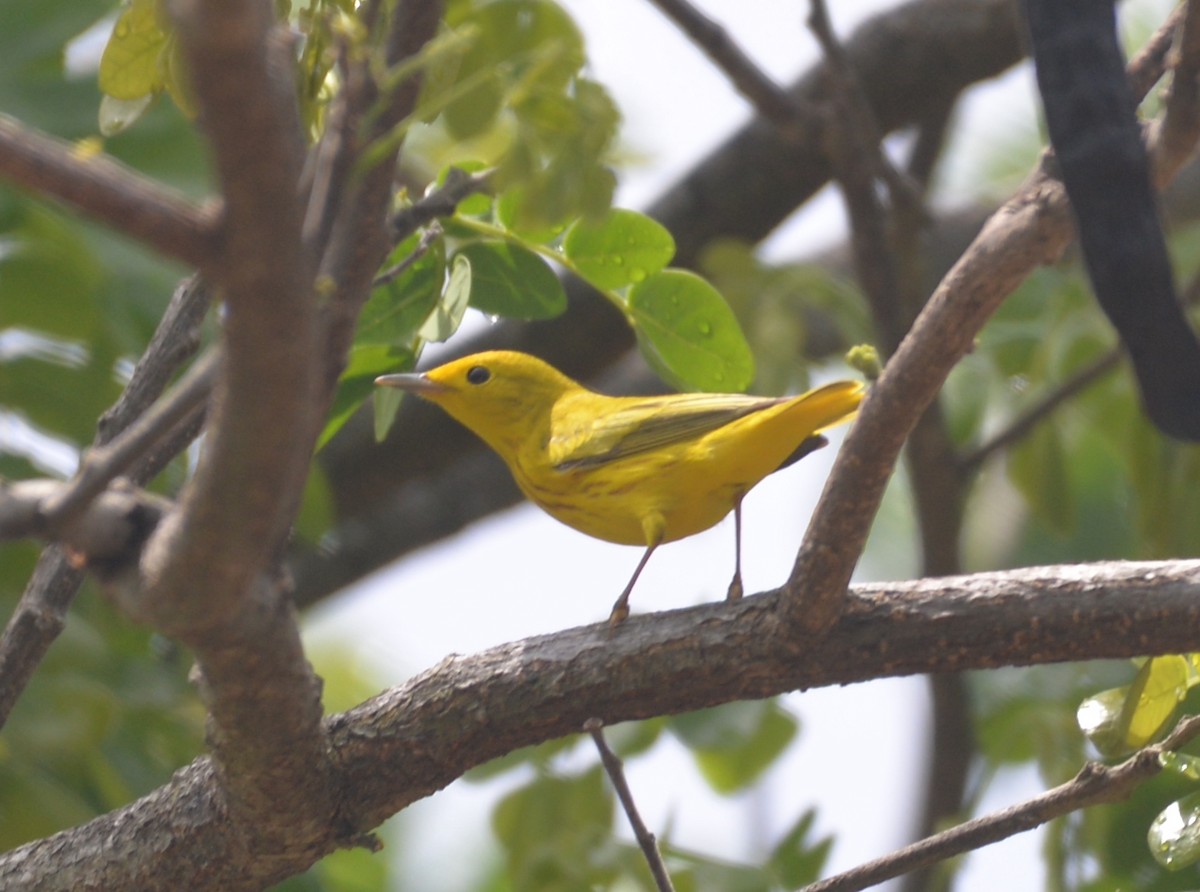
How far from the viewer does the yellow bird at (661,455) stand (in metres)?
3.02

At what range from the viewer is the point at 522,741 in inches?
95.0

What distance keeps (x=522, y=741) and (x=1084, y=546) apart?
452 cm

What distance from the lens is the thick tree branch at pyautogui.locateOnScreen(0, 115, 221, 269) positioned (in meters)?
1.21

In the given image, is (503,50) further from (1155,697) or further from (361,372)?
(1155,697)

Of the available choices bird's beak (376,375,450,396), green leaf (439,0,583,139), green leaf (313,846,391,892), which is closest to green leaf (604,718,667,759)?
bird's beak (376,375,450,396)

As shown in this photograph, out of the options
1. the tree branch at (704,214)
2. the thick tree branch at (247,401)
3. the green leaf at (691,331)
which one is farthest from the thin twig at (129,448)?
the tree branch at (704,214)

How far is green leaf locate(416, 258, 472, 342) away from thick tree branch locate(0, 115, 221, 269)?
1.18m

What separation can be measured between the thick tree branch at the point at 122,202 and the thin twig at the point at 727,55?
3.60 meters

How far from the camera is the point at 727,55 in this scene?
4.59 m

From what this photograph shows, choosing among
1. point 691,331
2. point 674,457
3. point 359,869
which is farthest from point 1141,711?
point 359,869

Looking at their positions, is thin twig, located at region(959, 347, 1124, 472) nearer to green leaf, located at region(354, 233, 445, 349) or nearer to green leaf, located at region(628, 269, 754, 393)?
green leaf, located at region(628, 269, 754, 393)

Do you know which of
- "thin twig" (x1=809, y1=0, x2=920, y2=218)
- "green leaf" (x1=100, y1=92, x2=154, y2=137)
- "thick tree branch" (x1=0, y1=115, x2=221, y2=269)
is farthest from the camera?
"thin twig" (x1=809, y1=0, x2=920, y2=218)

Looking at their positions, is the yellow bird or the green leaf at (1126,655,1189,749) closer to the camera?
the green leaf at (1126,655,1189,749)

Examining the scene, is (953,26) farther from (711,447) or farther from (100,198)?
(100,198)
